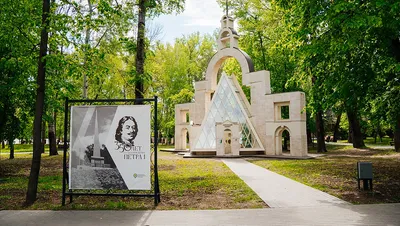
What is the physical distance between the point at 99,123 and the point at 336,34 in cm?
729

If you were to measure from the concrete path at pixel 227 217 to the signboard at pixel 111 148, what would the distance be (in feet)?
3.16

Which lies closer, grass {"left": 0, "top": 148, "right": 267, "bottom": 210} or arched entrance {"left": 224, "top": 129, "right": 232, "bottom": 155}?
grass {"left": 0, "top": 148, "right": 267, "bottom": 210}

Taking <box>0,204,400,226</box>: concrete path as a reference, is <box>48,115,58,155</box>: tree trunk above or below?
above

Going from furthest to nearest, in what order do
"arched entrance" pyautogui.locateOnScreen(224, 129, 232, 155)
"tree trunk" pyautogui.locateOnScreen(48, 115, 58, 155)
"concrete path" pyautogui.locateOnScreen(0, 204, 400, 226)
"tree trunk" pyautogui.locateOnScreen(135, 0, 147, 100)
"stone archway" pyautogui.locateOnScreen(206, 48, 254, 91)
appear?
"stone archway" pyautogui.locateOnScreen(206, 48, 254, 91) < "tree trunk" pyautogui.locateOnScreen(48, 115, 58, 155) < "arched entrance" pyautogui.locateOnScreen(224, 129, 232, 155) < "tree trunk" pyautogui.locateOnScreen(135, 0, 147, 100) < "concrete path" pyautogui.locateOnScreen(0, 204, 400, 226)

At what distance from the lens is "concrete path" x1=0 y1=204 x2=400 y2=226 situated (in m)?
6.20

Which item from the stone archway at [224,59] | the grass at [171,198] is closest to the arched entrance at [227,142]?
the stone archway at [224,59]

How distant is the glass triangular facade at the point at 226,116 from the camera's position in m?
24.9

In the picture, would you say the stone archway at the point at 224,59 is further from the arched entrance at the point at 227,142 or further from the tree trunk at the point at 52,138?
the tree trunk at the point at 52,138

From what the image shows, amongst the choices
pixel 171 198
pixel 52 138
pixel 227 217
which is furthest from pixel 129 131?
pixel 52 138

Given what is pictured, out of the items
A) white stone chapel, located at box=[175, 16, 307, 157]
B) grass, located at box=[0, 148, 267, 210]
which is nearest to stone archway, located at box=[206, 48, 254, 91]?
white stone chapel, located at box=[175, 16, 307, 157]

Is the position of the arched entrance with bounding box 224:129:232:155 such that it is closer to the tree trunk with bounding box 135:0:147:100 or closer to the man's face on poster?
the tree trunk with bounding box 135:0:147:100

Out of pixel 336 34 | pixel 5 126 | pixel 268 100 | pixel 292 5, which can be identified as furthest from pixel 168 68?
pixel 336 34

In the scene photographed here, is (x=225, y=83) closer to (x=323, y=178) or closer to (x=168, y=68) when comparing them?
(x=323, y=178)

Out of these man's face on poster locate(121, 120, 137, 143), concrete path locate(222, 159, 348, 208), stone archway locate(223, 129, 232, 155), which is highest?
man's face on poster locate(121, 120, 137, 143)
